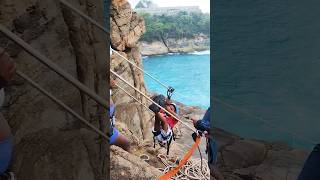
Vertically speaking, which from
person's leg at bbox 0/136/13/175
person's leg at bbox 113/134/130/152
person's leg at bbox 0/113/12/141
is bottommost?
person's leg at bbox 113/134/130/152

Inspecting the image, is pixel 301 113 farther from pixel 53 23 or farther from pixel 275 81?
pixel 53 23

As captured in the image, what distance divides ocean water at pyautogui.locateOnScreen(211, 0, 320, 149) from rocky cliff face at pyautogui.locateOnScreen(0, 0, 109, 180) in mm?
886

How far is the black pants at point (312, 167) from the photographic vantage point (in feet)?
7.86

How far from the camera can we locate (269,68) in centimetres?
282

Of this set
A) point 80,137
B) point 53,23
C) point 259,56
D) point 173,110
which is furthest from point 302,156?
point 173,110

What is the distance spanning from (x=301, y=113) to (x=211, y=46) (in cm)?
78

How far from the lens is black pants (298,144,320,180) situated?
2395mm

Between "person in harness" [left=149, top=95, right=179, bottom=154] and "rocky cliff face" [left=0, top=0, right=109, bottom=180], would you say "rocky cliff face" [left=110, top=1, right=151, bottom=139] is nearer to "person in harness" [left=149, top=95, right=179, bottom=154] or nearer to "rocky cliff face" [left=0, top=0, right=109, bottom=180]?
"person in harness" [left=149, top=95, right=179, bottom=154]

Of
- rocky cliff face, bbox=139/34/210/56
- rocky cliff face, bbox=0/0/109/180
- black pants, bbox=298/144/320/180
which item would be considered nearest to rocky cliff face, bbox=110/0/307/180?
black pants, bbox=298/144/320/180

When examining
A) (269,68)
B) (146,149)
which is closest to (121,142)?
(146,149)

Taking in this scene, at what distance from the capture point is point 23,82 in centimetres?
257

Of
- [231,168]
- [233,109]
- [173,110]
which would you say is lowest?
[173,110]

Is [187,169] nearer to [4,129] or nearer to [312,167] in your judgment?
[312,167]

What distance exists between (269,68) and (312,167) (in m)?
0.72
